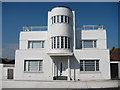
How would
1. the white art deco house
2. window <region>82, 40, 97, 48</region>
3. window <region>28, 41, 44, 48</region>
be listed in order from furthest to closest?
window <region>28, 41, 44, 48</region>
window <region>82, 40, 97, 48</region>
the white art deco house

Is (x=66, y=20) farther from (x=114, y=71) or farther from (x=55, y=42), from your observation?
(x=114, y=71)

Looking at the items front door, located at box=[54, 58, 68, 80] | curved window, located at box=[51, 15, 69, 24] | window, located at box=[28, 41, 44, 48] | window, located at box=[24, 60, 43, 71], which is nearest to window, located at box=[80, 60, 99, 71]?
front door, located at box=[54, 58, 68, 80]

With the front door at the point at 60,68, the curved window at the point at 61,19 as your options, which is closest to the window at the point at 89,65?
the front door at the point at 60,68

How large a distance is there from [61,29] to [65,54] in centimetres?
280

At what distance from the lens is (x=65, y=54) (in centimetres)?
1784

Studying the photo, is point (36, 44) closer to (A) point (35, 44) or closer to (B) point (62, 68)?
(A) point (35, 44)

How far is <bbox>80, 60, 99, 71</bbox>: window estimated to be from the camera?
1859cm

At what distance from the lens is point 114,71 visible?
20.2 meters

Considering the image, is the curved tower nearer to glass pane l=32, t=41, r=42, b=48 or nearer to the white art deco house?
the white art deco house

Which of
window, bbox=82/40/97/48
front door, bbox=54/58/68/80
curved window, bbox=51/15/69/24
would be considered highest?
curved window, bbox=51/15/69/24

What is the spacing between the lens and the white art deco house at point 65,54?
18.4 meters

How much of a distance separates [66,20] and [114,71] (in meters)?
8.08

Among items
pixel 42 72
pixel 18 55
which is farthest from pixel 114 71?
pixel 18 55

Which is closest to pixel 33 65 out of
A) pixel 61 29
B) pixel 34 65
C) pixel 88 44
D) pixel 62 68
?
pixel 34 65
